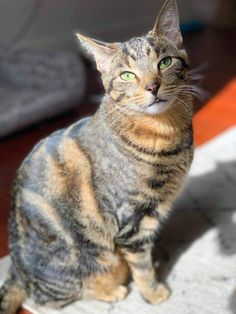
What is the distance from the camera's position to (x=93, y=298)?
1383 millimetres

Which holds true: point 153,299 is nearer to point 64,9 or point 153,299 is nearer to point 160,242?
point 160,242

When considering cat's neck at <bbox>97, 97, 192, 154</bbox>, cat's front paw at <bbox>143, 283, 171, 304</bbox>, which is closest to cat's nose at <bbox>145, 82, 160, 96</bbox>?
cat's neck at <bbox>97, 97, 192, 154</bbox>

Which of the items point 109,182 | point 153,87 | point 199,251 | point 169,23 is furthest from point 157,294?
point 169,23

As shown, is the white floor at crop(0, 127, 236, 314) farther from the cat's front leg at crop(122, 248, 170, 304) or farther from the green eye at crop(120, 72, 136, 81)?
the green eye at crop(120, 72, 136, 81)

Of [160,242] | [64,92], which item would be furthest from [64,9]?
[160,242]

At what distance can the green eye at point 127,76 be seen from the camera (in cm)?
112

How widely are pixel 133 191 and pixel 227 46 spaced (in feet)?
8.59

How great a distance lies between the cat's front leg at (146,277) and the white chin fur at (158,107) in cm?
40

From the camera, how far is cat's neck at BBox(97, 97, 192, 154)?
1.18 m

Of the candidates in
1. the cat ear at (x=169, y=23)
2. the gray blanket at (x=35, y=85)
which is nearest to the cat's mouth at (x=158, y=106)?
the cat ear at (x=169, y=23)

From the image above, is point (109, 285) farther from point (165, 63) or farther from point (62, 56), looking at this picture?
point (62, 56)

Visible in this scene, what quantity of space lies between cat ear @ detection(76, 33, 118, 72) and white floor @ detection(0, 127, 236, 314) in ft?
2.21

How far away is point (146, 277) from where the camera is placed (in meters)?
1.31

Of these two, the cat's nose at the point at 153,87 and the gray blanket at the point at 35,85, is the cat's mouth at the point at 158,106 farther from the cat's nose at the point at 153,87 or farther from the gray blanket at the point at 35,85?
the gray blanket at the point at 35,85
